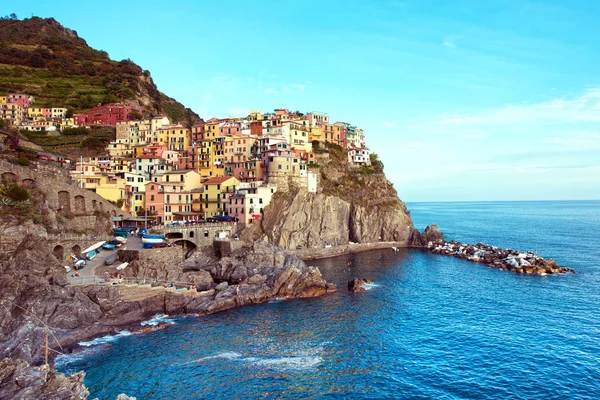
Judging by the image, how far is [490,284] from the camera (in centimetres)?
6016

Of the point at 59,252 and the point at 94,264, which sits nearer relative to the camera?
the point at 94,264

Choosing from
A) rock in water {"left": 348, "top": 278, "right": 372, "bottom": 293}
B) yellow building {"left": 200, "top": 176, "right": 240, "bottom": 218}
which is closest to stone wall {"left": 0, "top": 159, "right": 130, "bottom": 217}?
yellow building {"left": 200, "top": 176, "right": 240, "bottom": 218}

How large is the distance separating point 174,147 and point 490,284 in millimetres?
74113

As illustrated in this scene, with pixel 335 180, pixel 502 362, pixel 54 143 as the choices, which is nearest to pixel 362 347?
pixel 502 362

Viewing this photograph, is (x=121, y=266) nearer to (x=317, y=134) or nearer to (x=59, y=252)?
(x=59, y=252)

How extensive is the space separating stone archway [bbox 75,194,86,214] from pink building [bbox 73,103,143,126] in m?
52.4

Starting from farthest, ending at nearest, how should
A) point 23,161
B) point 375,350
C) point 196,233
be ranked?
point 196,233 < point 23,161 < point 375,350

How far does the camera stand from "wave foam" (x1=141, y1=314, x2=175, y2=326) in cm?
4203

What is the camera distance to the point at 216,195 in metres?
79.5

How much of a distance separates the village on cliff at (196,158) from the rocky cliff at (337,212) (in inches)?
119

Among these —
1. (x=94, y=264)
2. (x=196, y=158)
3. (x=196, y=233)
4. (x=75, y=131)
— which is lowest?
(x=94, y=264)

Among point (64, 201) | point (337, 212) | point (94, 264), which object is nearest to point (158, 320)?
point (94, 264)

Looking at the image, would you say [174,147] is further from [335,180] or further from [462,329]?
[462,329]

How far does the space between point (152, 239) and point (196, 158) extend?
36.3 m
